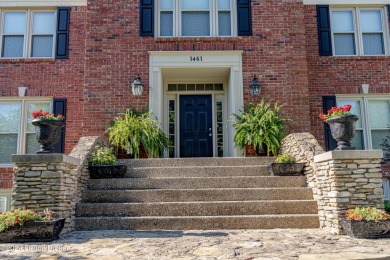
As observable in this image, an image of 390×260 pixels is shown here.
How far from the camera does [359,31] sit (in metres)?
9.73

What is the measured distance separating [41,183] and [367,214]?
15.5 ft

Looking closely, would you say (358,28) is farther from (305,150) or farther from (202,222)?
(202,222)

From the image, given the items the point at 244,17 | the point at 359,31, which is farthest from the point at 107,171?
the point at 359,31

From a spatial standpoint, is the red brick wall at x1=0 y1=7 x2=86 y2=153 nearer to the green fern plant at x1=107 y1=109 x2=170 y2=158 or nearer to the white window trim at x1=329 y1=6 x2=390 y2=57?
the green fern plant at x1=107 y1=109 x2=170 y2=158

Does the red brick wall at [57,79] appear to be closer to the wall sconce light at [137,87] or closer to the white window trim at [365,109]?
the wall sconce light at [137,87]

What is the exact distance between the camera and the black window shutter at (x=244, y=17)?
8.97 m

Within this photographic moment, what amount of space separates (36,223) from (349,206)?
4398 mm

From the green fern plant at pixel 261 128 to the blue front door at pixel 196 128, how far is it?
4.60 ft

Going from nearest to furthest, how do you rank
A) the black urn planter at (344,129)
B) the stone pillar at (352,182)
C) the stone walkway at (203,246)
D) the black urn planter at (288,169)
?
the stone walkway at (203,246)
the stone pillar at (352,182)
the black urn planter at (344,129)
the black urn planter at (288,169)

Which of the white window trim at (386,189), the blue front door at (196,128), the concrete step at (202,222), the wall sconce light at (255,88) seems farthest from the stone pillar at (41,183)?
the white window trim at (386,189)

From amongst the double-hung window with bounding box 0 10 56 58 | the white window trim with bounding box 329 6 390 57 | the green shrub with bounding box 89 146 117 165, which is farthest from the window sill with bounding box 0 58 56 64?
the white window trim with bounding box 329 6 390 57

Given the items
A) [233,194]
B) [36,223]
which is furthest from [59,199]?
[233,194]

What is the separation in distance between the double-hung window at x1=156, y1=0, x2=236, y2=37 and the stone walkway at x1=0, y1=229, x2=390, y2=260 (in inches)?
229

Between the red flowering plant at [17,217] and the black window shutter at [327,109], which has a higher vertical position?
the black window shutter at [327,109]
